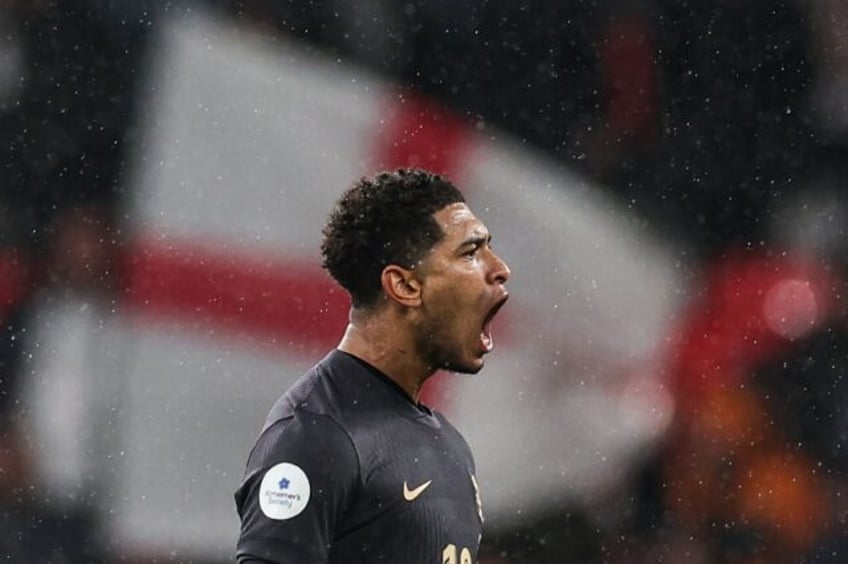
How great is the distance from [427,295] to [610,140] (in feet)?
6.01

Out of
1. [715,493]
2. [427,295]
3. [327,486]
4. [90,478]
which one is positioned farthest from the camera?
[715,493]

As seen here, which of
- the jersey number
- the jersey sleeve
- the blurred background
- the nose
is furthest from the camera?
the blurred background

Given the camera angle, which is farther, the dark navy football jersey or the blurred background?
the blurred background

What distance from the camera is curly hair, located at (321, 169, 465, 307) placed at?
1786 millimetres

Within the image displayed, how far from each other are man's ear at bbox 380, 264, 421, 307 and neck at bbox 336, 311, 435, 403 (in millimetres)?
24

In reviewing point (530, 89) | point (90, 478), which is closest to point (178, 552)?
point (90, 478)

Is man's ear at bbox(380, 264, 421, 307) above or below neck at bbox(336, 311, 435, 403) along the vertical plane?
above

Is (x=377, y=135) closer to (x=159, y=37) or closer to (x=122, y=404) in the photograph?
(x=159, y=37)

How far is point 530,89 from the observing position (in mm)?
3533

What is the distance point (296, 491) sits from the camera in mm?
1579

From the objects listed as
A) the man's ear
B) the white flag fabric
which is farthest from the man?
the white flag fabric

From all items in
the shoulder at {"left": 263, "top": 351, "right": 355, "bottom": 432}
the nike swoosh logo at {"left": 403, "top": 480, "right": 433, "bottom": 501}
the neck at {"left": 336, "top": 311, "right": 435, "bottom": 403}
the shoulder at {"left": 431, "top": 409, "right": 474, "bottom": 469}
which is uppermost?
the neck at {"left": 336, "top": 311, "right": 435, "bottom": 403}

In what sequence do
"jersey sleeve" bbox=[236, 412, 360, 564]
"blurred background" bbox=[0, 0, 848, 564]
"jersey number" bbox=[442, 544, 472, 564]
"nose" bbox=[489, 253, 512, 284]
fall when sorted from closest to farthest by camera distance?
"jersey sleeve" bbox=[236, 412, 360, 564] < "jersey number" bbox=[442, 544, 472, 564] < "nose" bbox=[489, 253, 512, 284] < "blurred background" bbox=[0, 0, 848, 564]

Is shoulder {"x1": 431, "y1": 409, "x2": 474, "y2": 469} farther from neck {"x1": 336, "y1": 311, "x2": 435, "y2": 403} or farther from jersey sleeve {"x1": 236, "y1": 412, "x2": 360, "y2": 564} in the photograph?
jersey sleeve {"x1": 236, "y1": 412, "x2": 360, "y2": 564}
